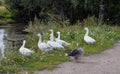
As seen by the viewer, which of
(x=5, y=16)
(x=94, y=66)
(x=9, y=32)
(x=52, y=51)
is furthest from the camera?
(x=5, y=16)

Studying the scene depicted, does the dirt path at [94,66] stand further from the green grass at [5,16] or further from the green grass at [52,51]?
the green grass at [5,16]

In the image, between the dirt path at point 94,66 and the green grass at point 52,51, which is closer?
the dirt path at point 94,66

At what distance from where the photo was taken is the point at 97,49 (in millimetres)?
16719

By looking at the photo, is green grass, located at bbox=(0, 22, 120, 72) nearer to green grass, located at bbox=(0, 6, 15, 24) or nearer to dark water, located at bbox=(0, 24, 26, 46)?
dark water, located at bbox=(0, 24, 26, 46)

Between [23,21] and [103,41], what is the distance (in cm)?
3237

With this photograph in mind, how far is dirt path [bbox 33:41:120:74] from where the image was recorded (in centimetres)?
1198

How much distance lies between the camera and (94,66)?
12836 millimetres

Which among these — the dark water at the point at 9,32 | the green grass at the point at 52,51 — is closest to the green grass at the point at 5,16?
the dark water at the point at 9,32

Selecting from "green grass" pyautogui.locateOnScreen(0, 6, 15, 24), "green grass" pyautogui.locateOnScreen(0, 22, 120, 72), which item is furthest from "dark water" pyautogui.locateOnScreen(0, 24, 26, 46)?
"green grass" pyautogui.locateOnScreen(0, 6, 15, 24)

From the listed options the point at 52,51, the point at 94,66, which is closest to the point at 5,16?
the point at 52,51

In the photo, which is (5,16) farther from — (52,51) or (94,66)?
(94,66)

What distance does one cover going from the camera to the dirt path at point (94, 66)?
12.0m

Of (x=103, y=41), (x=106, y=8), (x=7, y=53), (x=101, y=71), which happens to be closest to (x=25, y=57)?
(x=7, y=53)

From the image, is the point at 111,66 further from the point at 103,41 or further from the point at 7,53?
the point at 103,41
